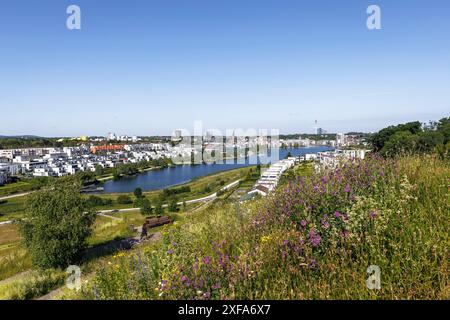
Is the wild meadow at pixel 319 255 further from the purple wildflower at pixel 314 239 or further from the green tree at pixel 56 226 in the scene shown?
the green tree at pixel 56 226

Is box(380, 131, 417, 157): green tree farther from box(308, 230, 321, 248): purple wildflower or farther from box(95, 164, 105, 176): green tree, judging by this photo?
box(95, 164, 105, 176): green tree

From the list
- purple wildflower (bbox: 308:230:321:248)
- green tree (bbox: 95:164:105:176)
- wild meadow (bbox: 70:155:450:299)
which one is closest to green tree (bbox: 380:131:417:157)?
wild meadow (bbox: 70:155:450:299)

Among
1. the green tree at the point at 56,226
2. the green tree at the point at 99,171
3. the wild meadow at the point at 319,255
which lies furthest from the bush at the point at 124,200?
the wild meadow at the point at 319,255

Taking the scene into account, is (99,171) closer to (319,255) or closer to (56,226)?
(56,226)

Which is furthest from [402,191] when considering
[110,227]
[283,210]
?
[110,227]

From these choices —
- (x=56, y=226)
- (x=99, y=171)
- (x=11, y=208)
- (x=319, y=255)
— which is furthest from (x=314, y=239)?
(x=99, y=171)

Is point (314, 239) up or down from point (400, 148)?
down
